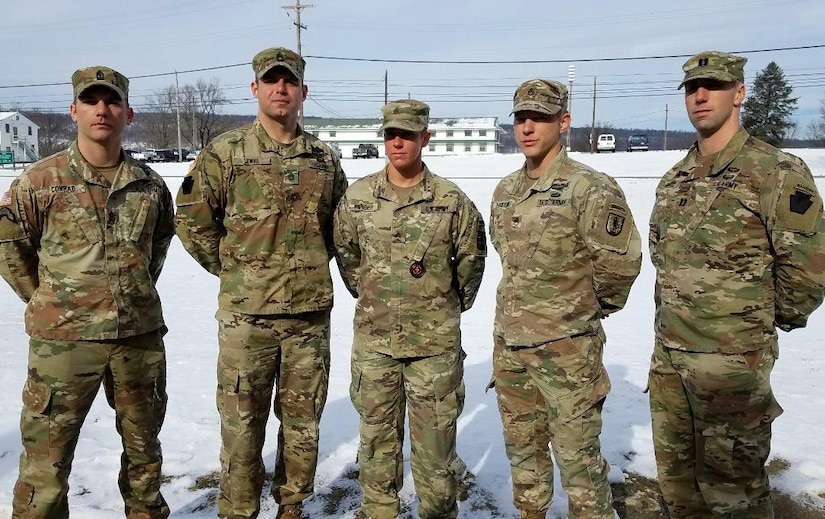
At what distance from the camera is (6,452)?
4281 mm

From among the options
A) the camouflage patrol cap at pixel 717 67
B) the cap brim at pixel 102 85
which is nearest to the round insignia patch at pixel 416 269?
the camouflage patrol cap at pixel 717 67

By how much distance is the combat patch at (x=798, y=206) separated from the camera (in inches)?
112

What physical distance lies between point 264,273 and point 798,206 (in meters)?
2.78

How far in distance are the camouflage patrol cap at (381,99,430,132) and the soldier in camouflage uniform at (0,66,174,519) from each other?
1.42 m

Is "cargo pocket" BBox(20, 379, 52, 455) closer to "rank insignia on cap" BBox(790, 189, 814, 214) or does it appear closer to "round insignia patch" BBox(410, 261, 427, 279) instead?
"round insignia patch" BBox(410, 261, 427, 279)

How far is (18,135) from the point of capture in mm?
67688

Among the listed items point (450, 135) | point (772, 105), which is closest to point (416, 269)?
point (772, 105)

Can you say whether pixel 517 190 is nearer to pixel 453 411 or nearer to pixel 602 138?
pixel 453 411

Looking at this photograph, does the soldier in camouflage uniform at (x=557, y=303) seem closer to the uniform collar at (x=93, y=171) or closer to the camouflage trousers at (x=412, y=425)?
the camouflage trousers at (x=412, y=425)

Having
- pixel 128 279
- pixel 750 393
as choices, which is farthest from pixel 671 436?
pixel 128 279

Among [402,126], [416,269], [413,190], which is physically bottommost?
[416,269]

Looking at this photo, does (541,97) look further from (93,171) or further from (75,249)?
(75,249)

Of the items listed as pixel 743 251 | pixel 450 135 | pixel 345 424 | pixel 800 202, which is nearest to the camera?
pixel 800 202

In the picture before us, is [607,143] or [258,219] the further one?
[607,143]
